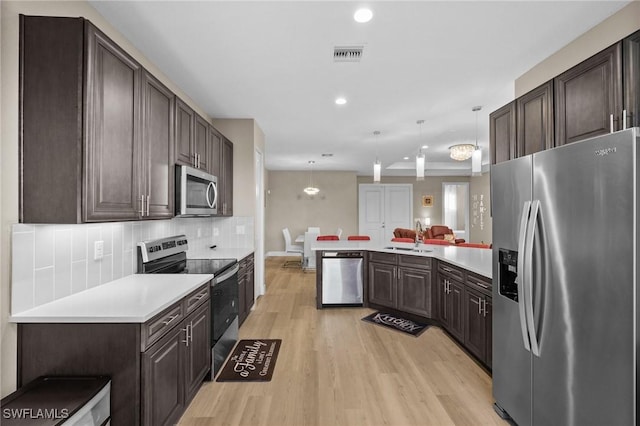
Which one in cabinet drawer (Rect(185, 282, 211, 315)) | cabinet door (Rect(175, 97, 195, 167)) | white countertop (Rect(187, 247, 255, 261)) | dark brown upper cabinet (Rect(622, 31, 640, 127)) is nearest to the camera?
dark brown upper cabinet (Rect(622, 31, 640, 127))

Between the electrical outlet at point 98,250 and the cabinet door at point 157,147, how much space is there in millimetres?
357

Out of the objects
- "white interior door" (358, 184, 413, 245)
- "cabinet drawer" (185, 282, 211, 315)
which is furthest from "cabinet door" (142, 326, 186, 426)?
"white interior door" (358, 184, 413, 245)

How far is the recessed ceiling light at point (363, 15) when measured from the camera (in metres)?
2.12

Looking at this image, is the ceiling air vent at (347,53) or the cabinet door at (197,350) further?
the ceiling air vent at (347,53)

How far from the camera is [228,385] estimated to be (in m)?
2.53

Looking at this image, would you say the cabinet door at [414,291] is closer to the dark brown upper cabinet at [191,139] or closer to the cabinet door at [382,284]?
the cabinet door at [382,284]

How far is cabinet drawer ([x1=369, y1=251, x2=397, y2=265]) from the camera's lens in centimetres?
420

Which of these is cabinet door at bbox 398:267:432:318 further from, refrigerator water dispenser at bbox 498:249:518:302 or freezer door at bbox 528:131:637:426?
freezer door at bbox 528:131:637:426

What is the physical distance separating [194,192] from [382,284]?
275 cm

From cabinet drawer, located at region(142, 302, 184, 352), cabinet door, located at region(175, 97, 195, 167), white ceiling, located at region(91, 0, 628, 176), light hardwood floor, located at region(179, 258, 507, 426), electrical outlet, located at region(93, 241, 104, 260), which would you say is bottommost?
light hardwood floor, located at region(179, 258, 507, 426)

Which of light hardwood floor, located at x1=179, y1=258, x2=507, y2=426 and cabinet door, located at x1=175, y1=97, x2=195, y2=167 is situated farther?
cabinet door, located at x1=175, y1=97, x2=195, y2=167

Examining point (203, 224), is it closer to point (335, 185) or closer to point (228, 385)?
point (228, 385)

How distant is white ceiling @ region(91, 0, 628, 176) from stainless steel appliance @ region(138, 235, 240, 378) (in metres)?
1.69

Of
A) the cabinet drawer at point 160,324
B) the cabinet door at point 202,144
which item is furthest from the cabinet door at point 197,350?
the cabinet door at point 202,144
